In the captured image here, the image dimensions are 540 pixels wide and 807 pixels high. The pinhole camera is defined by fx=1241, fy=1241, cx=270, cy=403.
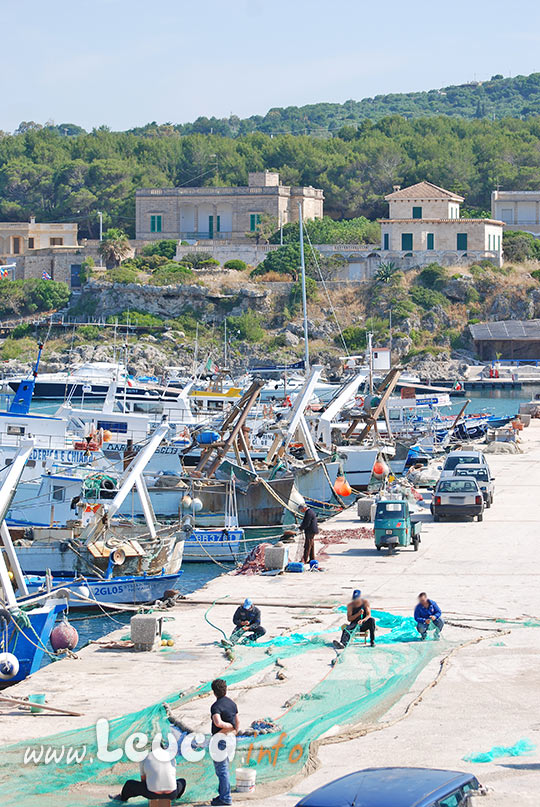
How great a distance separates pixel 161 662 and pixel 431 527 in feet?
46.9

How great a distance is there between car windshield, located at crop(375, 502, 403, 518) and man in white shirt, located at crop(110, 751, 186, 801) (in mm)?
16646

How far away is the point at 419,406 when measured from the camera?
72.1m

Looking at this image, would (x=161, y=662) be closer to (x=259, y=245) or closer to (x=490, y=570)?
(x=490, y=570)

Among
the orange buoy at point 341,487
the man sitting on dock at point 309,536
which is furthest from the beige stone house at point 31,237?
the man sitting on dock at point 309,536

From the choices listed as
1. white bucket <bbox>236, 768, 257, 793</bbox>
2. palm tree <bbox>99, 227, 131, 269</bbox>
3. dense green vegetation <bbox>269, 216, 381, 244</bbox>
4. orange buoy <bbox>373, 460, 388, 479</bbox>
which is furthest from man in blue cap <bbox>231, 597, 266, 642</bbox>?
palm tree <bbox>99, 227, 131, 269</bbox>

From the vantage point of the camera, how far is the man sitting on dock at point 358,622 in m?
19.4

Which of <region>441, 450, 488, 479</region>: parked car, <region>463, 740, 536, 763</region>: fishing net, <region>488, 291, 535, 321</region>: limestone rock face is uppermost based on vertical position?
<region>488, 291, 535, 321</region>: limestone rock face

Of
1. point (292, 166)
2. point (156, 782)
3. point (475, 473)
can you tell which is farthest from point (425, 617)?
point (292, 166)

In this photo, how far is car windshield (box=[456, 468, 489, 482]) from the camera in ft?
118

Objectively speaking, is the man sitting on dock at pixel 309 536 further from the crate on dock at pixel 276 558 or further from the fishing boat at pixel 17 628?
the fishing boat at pixel 17 628

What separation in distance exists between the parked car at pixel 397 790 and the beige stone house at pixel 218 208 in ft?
363

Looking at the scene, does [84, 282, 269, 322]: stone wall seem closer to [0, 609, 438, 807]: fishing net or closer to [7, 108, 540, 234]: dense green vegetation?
[7, 108, 540, 234]: dense green vegetation

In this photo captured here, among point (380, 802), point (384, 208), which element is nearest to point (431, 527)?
point (380, 802)

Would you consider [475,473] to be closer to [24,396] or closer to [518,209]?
[24,396]
